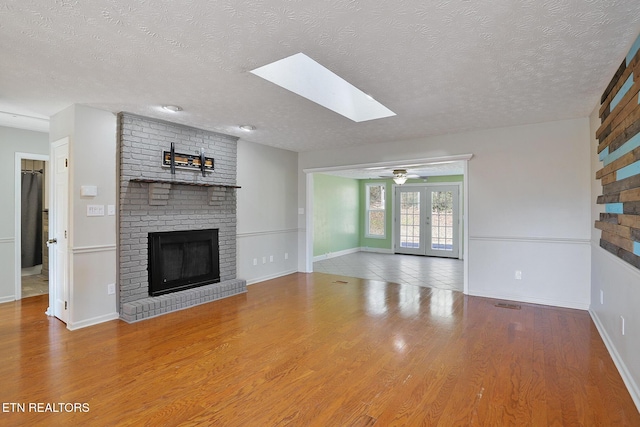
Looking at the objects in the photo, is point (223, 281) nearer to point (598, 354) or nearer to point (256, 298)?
point (256, 298)

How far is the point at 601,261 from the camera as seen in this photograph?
3.42 m

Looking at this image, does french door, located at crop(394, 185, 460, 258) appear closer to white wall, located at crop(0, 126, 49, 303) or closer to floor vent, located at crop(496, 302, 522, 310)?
floor vent, located at crop(496, 302, 522, 310)

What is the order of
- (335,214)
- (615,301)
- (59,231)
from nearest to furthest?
1. (615,301)
2. (59,231)
3. (335,214)

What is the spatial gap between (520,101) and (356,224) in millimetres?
6895

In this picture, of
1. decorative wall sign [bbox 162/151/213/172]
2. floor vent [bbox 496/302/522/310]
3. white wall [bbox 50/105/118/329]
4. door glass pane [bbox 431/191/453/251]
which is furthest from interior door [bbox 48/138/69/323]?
door glass pane [bbox 431/191/453/251]

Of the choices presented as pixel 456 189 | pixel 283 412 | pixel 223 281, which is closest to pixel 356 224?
pixel 456 189

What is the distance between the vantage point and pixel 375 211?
10.1m

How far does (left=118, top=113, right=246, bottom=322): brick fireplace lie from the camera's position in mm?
3943

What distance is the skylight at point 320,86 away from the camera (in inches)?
120

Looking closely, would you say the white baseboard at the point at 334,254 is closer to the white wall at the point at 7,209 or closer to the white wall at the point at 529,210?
the white wall at the point at 529,210

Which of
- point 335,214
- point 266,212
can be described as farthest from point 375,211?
point 266,212

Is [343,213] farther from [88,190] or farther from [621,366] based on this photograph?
[621,366]

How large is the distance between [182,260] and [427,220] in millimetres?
6704

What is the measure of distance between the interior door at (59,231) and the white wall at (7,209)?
1.13m
